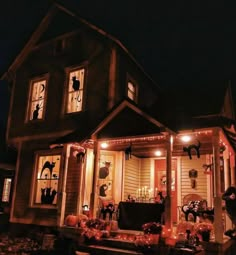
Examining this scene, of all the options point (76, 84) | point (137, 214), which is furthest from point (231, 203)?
point (76, 84)

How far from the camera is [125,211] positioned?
841cm

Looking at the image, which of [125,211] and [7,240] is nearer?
[125,211]

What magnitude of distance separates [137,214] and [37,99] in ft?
23.0

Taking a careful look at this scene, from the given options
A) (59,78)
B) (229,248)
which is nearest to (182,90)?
(59,78)

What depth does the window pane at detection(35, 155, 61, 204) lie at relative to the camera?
11123mm

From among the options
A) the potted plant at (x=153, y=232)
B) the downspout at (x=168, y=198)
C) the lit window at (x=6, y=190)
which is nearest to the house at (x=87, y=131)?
the downspout at (x=168, y=198)

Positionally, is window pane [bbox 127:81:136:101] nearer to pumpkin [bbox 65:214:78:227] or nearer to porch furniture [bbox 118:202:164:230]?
porch furniture [bbox 118:202:164:230]

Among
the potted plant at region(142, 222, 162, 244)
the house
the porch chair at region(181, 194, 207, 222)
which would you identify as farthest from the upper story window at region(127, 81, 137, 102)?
the potted plant at region(142, 222, 162, 244)

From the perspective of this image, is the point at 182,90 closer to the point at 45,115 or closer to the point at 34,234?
Answer: the point at 45,115

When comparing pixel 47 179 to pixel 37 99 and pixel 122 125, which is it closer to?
pixel 37 99

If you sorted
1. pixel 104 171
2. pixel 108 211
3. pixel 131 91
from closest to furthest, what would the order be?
pixel 108 211 → pixel 104 171 → pixel 131 91

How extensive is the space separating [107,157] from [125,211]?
9.73 feet

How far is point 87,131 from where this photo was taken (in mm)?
9281

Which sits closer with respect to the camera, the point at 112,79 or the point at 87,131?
the point at 87,131
